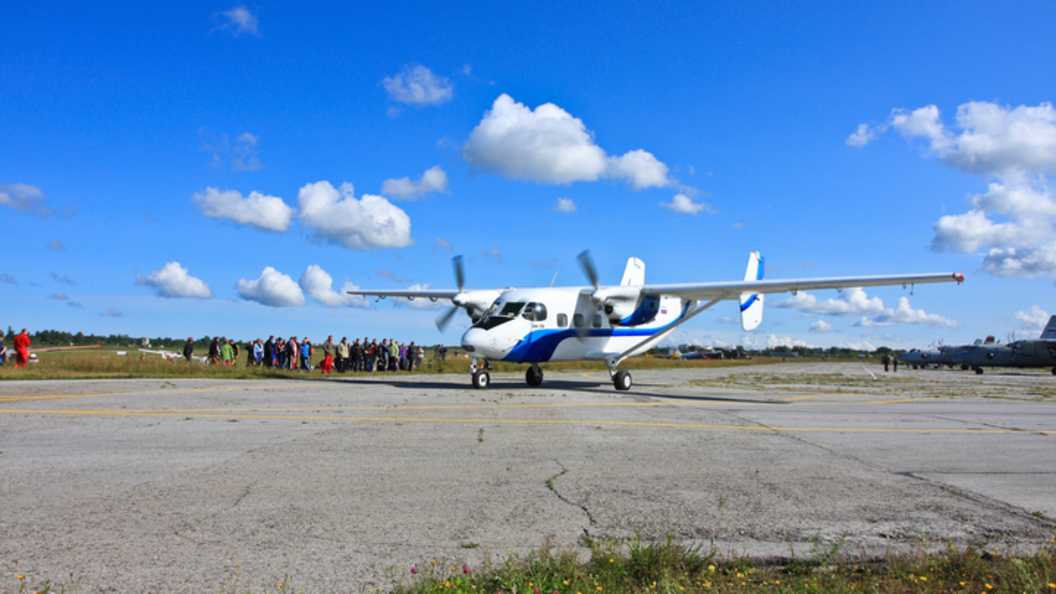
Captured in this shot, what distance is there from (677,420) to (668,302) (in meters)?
14.5

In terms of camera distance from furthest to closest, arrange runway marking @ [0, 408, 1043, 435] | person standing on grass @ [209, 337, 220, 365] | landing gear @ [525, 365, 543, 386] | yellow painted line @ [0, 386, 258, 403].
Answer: person standing on grass @ [209, 337, 220, 365]
landing gear @ [525, 365, 543, 386]
yellow painted line @ [0, 386, 258, 403]
runway marking @ [0, 408, 1043, 435]

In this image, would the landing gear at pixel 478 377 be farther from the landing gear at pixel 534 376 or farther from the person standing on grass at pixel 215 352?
the person standing on grass at pixel 215 352

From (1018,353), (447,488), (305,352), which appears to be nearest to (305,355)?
(305,352)

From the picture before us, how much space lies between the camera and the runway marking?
44.4 ft

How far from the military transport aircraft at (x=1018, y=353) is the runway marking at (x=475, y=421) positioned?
54.2m

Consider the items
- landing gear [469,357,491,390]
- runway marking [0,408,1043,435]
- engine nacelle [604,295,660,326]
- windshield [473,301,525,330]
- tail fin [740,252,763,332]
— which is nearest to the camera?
runway marking [0,408,1043,435]

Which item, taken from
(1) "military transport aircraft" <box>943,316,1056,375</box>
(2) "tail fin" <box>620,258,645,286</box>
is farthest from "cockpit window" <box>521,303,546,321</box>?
(1) "military transport aircraft" <box>943,316,1056,375</box>

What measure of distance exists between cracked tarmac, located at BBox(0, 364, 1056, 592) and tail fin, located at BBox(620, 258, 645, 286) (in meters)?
15.4

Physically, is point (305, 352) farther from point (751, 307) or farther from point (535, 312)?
point (751, 307)

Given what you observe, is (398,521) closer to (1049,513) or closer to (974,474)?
(1049,513)

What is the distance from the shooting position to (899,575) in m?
4.89

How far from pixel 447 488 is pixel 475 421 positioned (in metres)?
6.29

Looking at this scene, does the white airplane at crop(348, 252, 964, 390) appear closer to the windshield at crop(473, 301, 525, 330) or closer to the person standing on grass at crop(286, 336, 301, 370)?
the windshield at crop(473, 301, 525, 330)

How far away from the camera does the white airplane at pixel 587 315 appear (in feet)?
78.4
